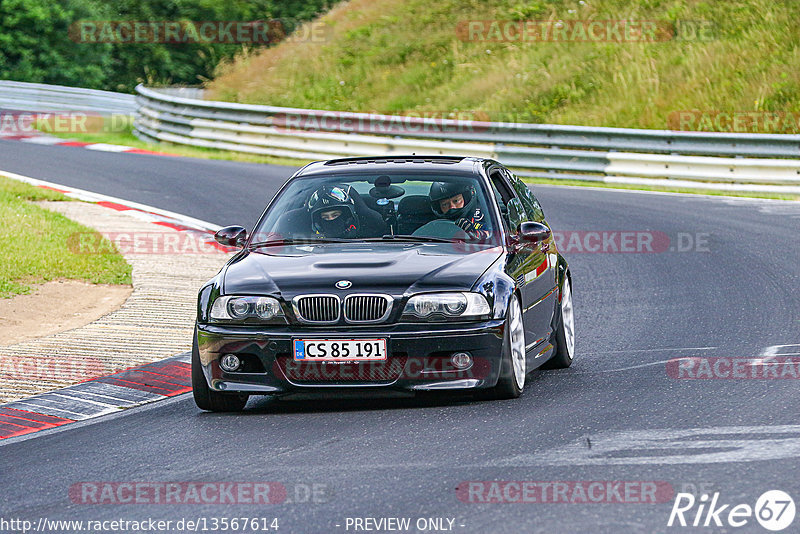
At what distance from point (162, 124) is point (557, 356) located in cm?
2240

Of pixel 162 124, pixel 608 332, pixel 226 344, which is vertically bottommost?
pixel 162 124

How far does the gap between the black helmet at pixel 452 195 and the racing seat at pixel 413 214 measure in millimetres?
45

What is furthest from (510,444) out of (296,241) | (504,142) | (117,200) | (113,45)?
(113,45)

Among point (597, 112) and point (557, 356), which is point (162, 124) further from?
point (557, 356)

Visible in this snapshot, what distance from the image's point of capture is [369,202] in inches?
351

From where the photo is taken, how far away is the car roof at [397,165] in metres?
9.13

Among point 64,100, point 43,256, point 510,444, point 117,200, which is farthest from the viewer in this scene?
point 64,100

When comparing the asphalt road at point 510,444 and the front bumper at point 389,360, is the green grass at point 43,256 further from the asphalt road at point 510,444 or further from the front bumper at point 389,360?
the front bumper at point 389,360

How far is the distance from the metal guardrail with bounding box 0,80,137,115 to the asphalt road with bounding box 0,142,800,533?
27.2 m

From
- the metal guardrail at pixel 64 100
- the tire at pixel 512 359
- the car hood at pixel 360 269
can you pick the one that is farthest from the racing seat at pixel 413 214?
the metal guardrail at pixel 64 100

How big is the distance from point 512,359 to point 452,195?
1548mm

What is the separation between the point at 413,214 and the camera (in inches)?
346

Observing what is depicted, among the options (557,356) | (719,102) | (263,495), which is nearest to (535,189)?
(719,102)

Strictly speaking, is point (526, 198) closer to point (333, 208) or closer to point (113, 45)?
point (333, 208)
